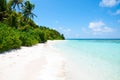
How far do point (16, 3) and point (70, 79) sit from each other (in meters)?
26.3

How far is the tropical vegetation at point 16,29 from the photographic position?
11.7 metres

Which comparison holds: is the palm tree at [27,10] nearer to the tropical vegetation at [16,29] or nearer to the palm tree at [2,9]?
the tropical vegetation at [16,29]

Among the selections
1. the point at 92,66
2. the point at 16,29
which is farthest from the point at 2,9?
the point at 92,66

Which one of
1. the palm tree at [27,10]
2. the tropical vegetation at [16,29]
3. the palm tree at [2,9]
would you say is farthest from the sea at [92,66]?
the palm tree at [27,10]

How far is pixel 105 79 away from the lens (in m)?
5.73

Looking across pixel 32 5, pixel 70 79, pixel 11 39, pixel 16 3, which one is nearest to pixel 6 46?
pixel 11 39

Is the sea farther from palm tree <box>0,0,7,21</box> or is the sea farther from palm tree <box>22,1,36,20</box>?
palm tree <box>22,1,36,20</box>

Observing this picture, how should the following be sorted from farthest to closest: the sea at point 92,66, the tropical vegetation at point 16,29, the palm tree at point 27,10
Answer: the palm tree at point 27,10 → the tropical vegetation at point 16,29 → the sea at point 92,66

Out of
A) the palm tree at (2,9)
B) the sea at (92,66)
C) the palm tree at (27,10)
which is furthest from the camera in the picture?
the palm tree at (27,10)

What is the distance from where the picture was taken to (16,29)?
18.1 meters

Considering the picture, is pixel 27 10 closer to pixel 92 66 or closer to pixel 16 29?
pixel 16 29

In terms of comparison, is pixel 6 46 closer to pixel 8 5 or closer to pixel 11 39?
pixel 11 39

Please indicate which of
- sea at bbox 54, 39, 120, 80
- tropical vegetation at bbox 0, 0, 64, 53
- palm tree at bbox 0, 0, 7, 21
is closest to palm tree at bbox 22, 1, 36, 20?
tropical vegetation at bbox 0, 0, 64, 53

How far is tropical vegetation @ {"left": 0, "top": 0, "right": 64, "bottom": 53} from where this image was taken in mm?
11733
